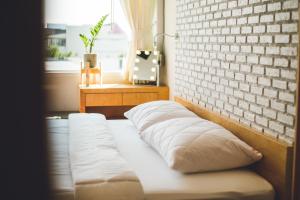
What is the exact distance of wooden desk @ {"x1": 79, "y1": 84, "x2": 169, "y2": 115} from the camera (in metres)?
4.80

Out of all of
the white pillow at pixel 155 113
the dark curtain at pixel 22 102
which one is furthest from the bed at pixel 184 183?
the dark curtain at pixel 22 102

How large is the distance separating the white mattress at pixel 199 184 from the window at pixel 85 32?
325 cm

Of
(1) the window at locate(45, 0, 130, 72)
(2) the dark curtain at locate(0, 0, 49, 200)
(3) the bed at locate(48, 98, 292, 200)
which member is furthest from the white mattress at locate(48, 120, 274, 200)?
(1) the window at locate(45, 0, 130, 72)

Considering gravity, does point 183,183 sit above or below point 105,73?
below

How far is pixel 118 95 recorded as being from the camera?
4.89 m

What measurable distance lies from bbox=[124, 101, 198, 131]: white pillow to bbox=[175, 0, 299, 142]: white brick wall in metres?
0.26

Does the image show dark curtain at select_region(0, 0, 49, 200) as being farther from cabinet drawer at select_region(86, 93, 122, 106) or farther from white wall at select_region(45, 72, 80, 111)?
white wall at select_region(45, 72, 80, 111)

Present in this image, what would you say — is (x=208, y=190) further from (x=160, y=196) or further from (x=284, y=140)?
(x=284, y=140)

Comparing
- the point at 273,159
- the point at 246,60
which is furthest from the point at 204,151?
the point at 246,60

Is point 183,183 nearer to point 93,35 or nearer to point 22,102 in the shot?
point 22,102

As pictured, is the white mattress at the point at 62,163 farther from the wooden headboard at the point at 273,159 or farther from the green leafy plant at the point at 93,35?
the green leafy plant at the point at 93,35

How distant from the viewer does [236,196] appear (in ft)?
6.79

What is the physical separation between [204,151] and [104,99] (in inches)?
107

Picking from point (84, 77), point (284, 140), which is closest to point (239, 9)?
point (284, 140)
